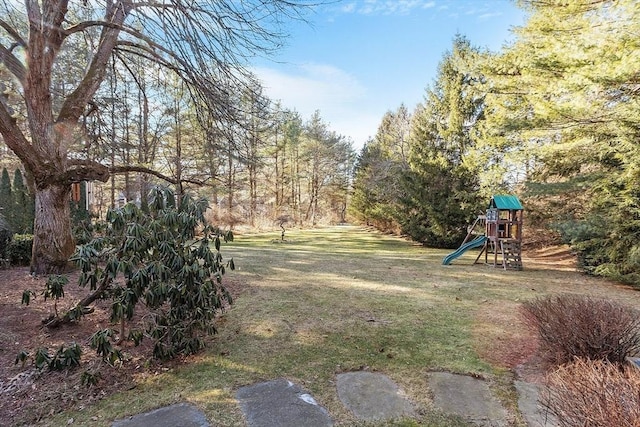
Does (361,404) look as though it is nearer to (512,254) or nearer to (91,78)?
(91,78)

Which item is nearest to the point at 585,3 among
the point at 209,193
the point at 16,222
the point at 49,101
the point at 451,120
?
the point at 451,120

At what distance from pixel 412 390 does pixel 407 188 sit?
38.8ft

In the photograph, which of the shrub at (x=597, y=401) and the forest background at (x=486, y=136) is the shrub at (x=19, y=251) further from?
the shrub at (x=597, y=401)

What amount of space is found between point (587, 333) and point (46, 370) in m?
4.41

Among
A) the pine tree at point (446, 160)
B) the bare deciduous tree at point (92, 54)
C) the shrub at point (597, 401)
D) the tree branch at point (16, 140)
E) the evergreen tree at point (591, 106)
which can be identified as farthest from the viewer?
the pine tree at point (446, 160)

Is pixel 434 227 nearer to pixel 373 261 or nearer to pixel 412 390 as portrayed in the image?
pixel 373 261

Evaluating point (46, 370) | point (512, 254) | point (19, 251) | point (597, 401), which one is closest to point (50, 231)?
point (19, 251)

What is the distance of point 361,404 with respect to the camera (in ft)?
7.84

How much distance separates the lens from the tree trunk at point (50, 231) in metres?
5.21

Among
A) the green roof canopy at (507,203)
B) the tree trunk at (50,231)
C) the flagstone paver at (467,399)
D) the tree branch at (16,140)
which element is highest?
the tree branch at (16,140)

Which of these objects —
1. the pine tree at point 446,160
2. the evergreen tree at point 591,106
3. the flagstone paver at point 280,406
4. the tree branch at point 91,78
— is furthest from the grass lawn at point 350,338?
the pine tree at point 446,160

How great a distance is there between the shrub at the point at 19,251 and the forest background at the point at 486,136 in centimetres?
134

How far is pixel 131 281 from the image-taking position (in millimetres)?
2715

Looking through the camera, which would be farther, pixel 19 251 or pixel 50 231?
pixel 19 251
